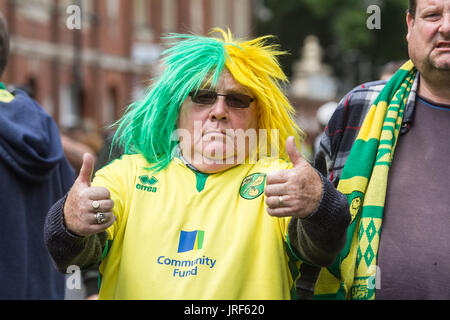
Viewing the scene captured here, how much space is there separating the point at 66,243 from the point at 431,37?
5.06 feet

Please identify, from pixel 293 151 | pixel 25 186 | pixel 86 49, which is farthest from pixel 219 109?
pixel 86 49

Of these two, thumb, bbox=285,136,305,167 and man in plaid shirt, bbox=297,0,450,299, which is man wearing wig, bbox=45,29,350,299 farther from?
man in plaid shirt, bbox=297,0,450,299

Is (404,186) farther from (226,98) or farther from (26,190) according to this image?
(26,190)

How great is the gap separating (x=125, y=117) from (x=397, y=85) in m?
1.11

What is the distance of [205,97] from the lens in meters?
2.74

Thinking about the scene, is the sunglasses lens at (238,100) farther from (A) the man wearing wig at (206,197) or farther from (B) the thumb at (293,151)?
(B) the thumb at (293,151)

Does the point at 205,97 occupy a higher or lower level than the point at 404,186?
higher

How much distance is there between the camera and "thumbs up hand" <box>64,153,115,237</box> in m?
2.34

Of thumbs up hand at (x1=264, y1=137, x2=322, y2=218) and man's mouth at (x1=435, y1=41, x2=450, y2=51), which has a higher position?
man's mouth at (x1=435, y1=41, x2=450, y2=51)

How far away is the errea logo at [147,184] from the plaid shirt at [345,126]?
0.79 metres

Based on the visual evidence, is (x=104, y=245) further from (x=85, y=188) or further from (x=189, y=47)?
(x=189, y=47)

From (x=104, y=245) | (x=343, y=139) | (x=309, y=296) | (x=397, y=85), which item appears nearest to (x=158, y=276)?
(x=104, y=245)

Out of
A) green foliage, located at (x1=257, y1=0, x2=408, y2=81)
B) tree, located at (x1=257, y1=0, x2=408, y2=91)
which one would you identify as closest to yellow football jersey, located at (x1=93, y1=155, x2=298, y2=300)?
tree, located at (x1=257, y1=0, x2=408, y2=91)

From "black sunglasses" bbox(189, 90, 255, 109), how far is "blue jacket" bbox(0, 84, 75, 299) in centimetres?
111
